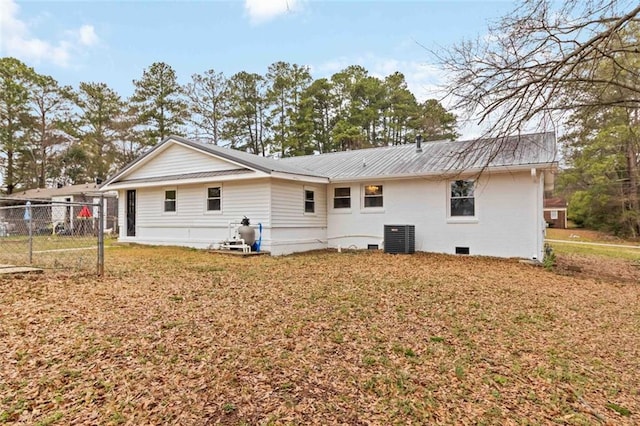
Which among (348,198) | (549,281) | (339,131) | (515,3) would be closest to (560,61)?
(515,3)

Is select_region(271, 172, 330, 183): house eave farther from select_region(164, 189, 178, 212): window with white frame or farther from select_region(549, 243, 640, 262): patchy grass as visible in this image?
select_region(549, 243, 640, 262): patchy grass

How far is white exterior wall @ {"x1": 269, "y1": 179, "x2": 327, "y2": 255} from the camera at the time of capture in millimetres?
11719

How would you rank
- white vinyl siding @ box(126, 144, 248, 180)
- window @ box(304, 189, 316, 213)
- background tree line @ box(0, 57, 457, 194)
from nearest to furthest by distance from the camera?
white vinyl siding @ box(126, 144, 248, 180) < window @ box(304, 189, 316, 213) < background tree line @ box(0, 57, 457, 194)

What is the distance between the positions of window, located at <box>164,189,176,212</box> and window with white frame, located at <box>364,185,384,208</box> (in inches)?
289

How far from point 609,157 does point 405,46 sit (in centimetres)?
2258


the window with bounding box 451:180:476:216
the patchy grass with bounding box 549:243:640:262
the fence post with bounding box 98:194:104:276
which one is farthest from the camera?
the patchy grass with bounding box 549:243:640:262

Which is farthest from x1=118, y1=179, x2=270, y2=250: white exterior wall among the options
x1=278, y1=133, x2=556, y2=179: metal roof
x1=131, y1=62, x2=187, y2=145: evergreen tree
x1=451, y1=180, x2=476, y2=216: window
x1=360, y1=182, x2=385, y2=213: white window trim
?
x1=131, y1=62, x2=187, y2=145: evergreen tree

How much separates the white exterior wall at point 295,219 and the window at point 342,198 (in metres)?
0.41

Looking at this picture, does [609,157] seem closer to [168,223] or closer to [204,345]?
[168,223]

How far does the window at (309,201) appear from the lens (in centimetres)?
1303

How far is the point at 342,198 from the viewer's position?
13.6m

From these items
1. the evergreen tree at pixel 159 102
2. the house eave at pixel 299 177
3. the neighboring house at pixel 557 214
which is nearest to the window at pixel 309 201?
the house eave at pixel 299 177

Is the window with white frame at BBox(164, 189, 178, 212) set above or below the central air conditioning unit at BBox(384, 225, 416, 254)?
above

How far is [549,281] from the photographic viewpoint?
7875mm
